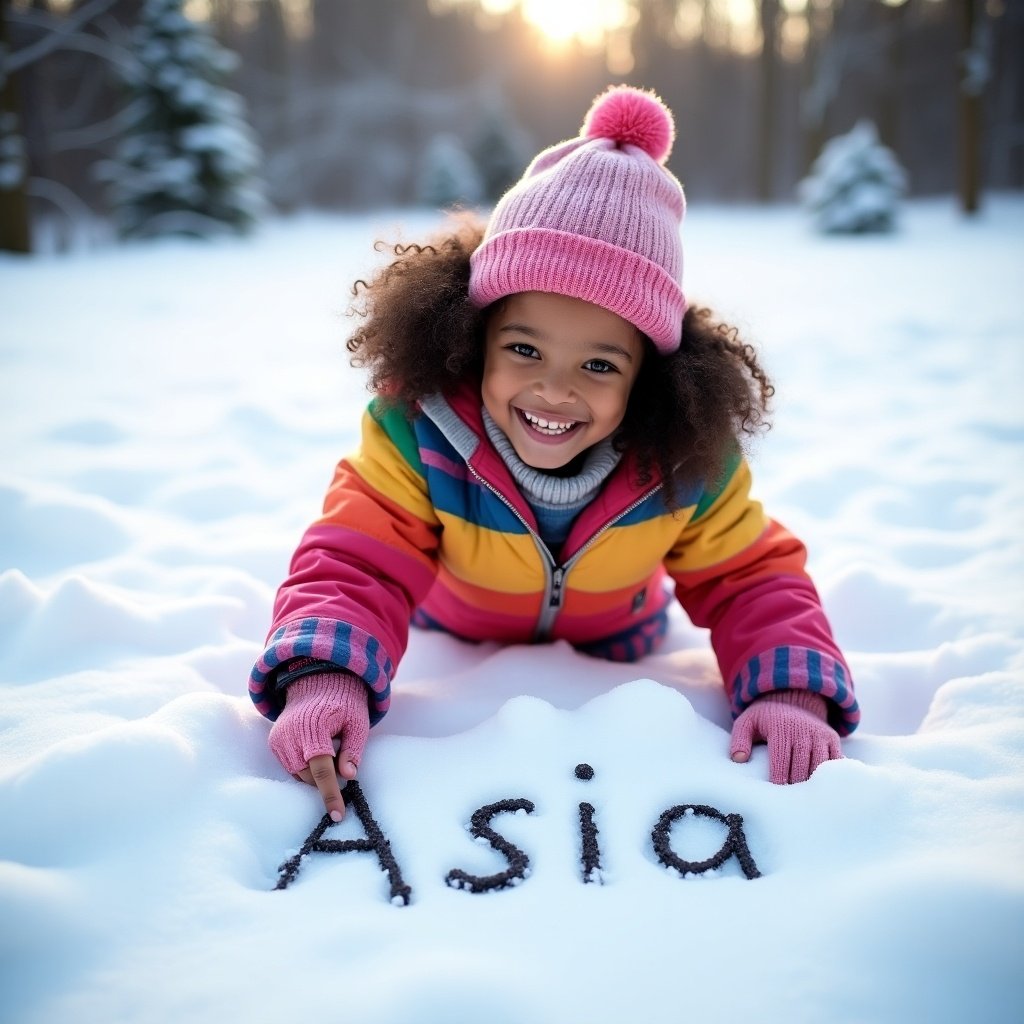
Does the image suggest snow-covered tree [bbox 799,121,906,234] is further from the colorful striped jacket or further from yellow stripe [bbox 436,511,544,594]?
yellow stripe [bbox 436,511,544,594]

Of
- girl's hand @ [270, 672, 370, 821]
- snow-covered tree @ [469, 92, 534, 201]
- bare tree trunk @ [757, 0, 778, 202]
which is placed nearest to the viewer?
girl's hand @ [270, 672, 370, 821]

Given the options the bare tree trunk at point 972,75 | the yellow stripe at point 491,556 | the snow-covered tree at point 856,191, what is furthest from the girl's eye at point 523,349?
the bare tree trunk at point 972,75

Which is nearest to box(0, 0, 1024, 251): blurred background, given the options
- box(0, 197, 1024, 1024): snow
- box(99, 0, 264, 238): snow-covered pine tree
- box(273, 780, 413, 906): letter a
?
box(99, 0, 264, 238): snow-covered pine tree

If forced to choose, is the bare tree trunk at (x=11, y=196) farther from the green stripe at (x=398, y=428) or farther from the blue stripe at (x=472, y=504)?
the blue stripe at (x=472, y=504)

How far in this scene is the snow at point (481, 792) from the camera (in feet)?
2.99

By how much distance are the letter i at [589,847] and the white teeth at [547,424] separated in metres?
0.66

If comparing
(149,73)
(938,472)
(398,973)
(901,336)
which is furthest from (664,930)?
(149,73)

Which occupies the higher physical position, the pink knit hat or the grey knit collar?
the pink knit hat

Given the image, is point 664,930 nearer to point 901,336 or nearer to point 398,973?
point 398,973

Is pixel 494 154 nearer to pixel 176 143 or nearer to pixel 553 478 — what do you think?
pixel 176 143

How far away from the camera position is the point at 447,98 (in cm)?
1930

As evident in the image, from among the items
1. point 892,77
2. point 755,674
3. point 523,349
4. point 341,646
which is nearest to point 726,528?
point 755,674

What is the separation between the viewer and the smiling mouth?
1496 millimetres

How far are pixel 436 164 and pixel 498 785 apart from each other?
1534 cm
